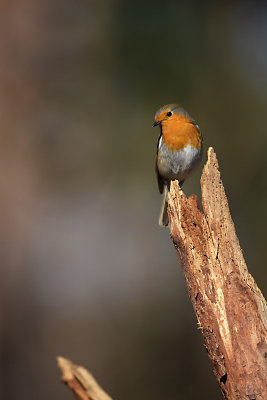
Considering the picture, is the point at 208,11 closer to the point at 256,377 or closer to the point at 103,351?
the point at 103,351

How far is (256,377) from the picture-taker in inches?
96.1

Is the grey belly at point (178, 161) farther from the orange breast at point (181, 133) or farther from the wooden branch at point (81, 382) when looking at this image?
the wooden branch at point (81, 382)

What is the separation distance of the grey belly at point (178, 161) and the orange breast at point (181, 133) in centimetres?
5

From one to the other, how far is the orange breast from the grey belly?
5cm

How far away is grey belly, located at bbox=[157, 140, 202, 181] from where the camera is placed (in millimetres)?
4926

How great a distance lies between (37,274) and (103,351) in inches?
85.7

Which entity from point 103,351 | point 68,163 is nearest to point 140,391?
Result: point 103,351

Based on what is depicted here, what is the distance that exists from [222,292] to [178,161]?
8.08 ft

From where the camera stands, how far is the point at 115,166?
10.5 metres

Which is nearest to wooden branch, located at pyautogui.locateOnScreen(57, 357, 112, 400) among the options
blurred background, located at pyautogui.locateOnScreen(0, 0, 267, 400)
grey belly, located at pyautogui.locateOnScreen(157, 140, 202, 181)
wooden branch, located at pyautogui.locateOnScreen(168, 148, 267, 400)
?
wooden branch, located at pyautogui.locateOnScreen(168, 148, 267, 400)

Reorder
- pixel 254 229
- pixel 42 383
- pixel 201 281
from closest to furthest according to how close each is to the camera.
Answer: pixel 201 281 → pixel 254 229 → pixel 42 383

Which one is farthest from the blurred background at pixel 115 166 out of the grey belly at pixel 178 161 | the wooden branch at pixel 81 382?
the wooden branch at pixel 81 382

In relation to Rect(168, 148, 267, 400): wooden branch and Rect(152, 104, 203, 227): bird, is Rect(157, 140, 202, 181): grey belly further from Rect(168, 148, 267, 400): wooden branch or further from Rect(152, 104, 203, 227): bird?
Rect(168, 148, 267, 400): wooden branch

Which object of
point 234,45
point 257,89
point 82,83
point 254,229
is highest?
point 82,83
